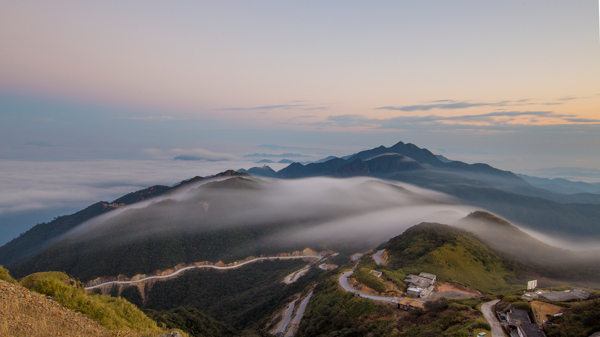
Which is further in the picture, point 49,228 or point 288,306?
point 49,228

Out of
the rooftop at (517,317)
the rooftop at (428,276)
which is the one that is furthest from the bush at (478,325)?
the rooftop at (428,276)

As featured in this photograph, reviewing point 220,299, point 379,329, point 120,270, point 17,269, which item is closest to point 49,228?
point 17,269

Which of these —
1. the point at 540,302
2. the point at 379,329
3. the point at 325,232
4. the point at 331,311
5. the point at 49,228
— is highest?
the point at 540,302

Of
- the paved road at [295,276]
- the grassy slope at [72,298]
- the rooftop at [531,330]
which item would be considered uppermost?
the grassy slope at [72,298]

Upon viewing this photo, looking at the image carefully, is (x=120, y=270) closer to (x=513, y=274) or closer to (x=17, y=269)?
(x=17, y=269)

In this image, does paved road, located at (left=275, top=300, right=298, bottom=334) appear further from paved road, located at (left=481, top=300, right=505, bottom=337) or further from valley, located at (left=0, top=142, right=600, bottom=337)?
paved road, located at (left=481, top=300, right=505, bottom=337)

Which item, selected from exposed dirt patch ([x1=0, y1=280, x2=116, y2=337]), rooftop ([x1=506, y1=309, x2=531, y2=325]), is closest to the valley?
rooftop ([x1=506, y1=309, x2=531, y2=325])

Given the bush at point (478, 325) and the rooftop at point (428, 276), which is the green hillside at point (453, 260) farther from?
the bush at point (478, 325)
